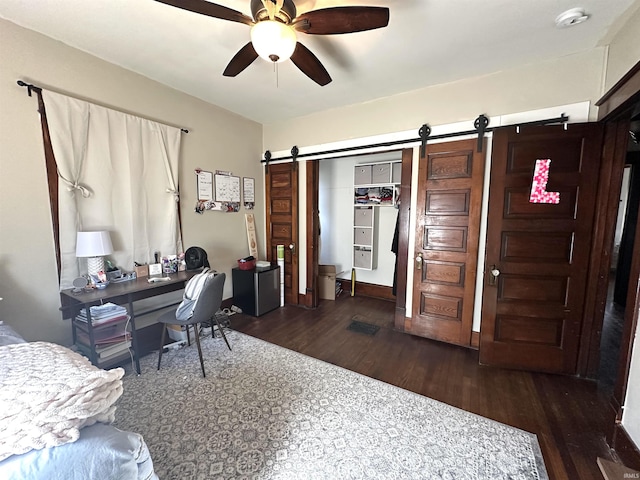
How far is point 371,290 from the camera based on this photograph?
439 centimetres

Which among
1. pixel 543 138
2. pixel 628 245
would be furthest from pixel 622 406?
pixel 628 245

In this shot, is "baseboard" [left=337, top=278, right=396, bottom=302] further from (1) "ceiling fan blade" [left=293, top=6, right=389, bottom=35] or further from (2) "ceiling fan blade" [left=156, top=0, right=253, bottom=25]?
(2) "ceiling fan blade" [left=156, top=0, right=253, bottom=25]

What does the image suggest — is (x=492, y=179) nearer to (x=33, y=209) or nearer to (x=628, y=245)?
(x=628, y=245)

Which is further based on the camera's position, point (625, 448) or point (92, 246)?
point (92, 246)

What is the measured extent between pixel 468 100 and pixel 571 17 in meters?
0.87

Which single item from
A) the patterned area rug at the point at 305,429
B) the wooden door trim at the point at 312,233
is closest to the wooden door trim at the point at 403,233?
the patterned area rug at the point at 305,429

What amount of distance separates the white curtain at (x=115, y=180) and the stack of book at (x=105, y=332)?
35 cm

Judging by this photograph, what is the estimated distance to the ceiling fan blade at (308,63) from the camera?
177cm

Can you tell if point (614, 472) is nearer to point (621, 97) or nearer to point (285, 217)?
point (621, 97)

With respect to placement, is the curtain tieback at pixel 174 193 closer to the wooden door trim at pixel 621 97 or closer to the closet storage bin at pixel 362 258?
the closet storage bin at pixel 362 258

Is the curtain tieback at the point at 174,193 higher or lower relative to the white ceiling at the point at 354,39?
lower

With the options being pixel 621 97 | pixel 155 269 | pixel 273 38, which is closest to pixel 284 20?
pixel 273 38

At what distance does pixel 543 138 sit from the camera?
2.15 m

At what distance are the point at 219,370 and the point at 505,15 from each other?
339cm
